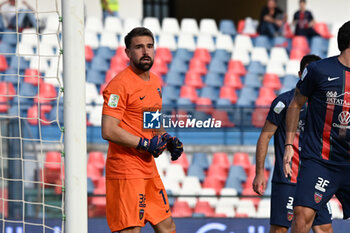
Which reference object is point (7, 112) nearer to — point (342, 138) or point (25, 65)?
point (342, 138)

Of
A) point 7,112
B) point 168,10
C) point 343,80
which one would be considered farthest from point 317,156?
point 168,10

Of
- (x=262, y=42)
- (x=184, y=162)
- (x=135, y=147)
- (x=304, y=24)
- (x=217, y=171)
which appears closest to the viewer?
(x=135, y=147)

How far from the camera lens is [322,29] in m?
11.4

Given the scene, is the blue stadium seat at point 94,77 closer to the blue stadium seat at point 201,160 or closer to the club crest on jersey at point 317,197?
the blue stadium seat at point 201,160

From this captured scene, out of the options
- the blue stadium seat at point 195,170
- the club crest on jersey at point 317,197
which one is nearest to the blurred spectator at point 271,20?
the blue stadium seat at point 195,170

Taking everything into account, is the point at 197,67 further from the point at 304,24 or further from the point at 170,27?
the point at 304,24

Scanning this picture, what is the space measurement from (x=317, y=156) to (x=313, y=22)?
26.1ft

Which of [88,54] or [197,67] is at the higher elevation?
[88,54]

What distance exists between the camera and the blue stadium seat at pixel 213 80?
9668 mm

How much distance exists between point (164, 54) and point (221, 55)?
97cm

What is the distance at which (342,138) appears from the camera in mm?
3469

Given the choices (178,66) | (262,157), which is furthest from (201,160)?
(178,66)

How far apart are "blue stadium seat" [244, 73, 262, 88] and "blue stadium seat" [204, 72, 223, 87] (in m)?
0.39

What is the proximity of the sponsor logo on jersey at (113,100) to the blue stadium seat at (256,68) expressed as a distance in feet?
22.4
